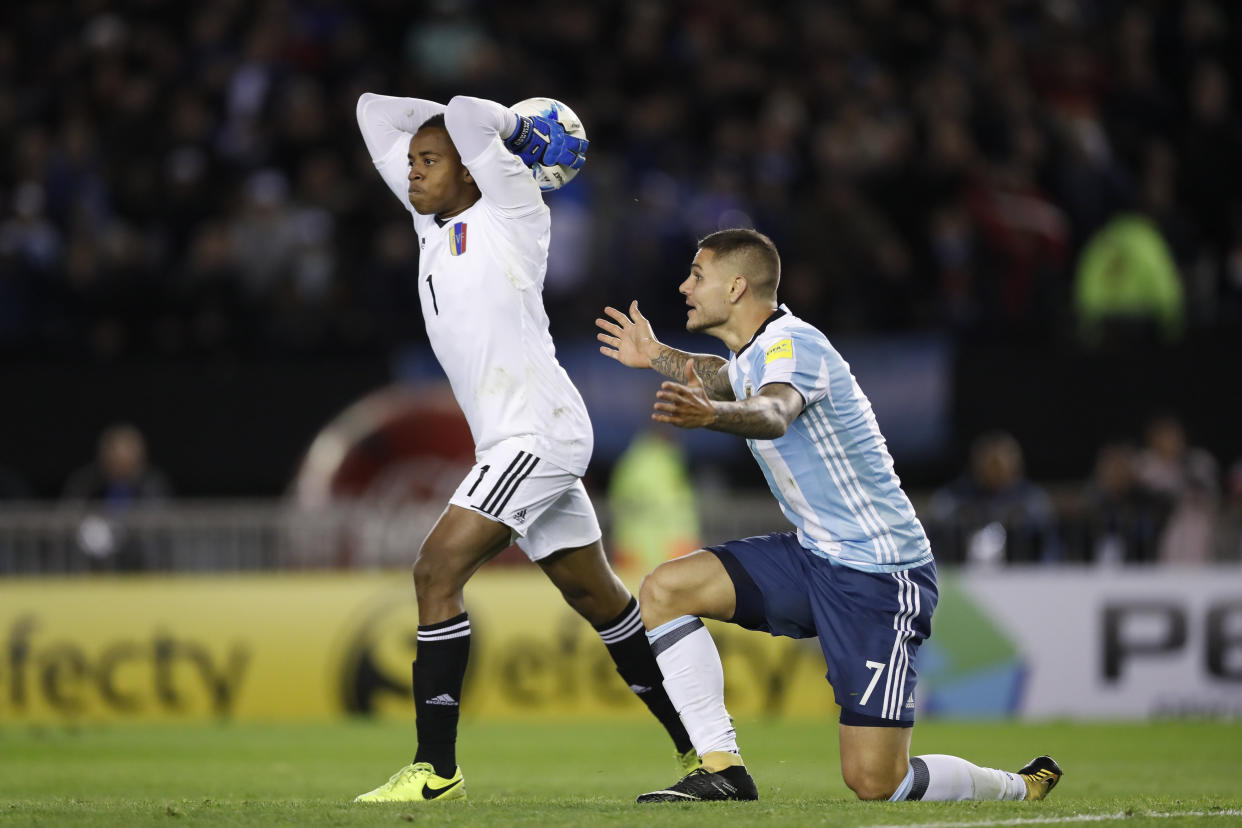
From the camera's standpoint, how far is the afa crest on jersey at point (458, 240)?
23.8 feet

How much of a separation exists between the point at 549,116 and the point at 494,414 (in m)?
1.32

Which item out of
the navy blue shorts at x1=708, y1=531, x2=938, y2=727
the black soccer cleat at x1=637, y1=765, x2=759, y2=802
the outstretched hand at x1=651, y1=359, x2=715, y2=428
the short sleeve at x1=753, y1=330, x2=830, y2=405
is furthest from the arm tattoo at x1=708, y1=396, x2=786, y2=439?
the black soccer cleat at x1=637, y1=765, x2=759, y2=802

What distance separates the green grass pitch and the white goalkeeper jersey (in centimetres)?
150

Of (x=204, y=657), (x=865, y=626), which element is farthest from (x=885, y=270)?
(x=865, y=626)

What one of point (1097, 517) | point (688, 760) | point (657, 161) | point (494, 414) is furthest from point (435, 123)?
point (657, 161)

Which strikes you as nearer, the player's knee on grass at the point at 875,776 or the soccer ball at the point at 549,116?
the player's knee on grass at the point at 875,776

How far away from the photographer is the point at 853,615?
260 inches

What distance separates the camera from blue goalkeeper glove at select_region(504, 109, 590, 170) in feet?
23.8

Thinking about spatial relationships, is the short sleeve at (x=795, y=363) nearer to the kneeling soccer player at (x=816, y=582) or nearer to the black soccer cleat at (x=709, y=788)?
the kneeling soccer player at (x=816, y=582)

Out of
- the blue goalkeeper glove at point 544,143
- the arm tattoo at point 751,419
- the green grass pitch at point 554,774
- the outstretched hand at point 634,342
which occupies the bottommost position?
the green grass pitch at point 554,774

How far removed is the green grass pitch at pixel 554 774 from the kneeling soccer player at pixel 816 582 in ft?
0.88

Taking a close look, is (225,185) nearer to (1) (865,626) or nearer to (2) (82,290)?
(2) (82,290)

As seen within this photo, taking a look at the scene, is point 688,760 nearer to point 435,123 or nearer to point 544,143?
point 544,143

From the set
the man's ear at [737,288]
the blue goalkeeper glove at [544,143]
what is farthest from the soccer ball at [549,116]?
the man's ear at [737,288]
